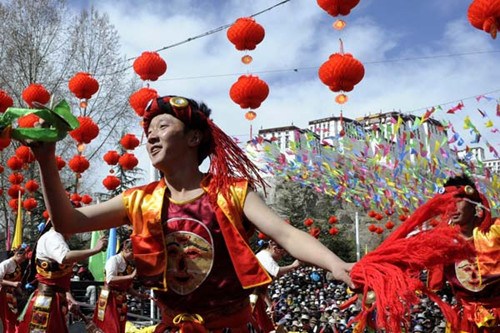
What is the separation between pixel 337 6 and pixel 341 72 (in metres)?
0.74

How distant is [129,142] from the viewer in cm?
1170

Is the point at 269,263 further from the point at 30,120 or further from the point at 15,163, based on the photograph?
the point at 15,163

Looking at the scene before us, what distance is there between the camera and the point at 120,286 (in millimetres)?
7477

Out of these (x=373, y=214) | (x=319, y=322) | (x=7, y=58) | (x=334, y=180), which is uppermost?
(x=7, y=58)

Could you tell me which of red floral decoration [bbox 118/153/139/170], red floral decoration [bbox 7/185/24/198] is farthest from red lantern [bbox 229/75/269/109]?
red floral decoration [bbox 7/185/24/198]

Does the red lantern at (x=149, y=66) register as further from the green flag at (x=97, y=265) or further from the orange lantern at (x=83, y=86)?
the green flag at (x=97, y=265)

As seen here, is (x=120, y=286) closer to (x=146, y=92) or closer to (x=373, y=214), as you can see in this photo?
(x=146, y=92)

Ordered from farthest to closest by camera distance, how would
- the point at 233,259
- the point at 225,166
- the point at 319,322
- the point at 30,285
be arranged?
the point at 319,322 → the point at 30,285 → the point at 225,166 → the point at 233,259

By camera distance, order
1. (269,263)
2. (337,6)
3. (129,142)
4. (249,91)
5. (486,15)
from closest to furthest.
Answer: (486,15) < (337,6) < (269,263) < (249,91) < (129,142)

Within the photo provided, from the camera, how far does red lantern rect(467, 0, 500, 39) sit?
524 centimetres

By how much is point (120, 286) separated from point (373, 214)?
13.8 meters

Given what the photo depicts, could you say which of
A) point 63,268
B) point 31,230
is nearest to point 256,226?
point 63,268

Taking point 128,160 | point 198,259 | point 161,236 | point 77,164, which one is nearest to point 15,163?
point 77,164

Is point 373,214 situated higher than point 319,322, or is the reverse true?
point 373,214
